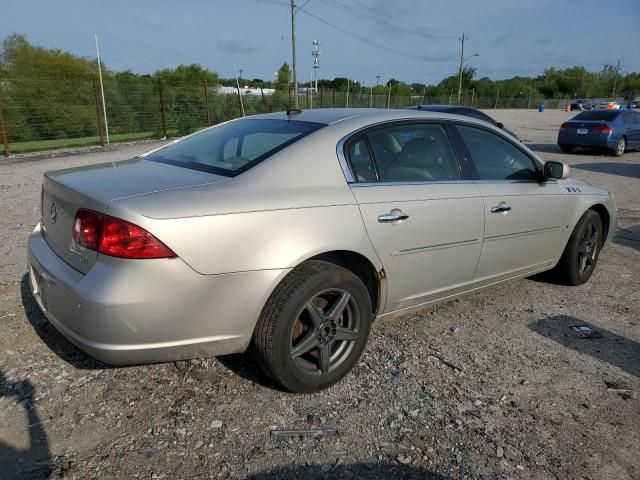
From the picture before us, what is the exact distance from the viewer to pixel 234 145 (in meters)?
3.13

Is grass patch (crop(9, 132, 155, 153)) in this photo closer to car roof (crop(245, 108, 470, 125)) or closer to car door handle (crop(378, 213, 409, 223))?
car roof (crop(245, 108, 470, 125))

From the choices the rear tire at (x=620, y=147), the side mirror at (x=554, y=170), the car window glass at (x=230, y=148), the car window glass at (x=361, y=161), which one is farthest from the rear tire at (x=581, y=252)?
the rear tire at (x=620, y=147)

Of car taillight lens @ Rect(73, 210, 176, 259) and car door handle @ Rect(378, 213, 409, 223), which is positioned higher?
car taillight lens @ Rect(73, 210, 176, 259)

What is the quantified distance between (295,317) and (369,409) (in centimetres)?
63

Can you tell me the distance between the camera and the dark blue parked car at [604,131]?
595 inches

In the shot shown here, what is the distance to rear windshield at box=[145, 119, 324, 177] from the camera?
2.81 meters

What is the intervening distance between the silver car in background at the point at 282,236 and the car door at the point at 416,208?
1 cm

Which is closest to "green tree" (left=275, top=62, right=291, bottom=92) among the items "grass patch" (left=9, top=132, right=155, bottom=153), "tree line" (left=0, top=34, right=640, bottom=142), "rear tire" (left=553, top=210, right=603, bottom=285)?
"tree line" (left=0, top=34, right=640, bottom=142)

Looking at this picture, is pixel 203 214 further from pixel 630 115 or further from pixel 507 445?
pixel 630 115

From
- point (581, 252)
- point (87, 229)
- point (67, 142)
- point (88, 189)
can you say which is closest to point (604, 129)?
point (581, 252)

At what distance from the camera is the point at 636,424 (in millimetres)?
2596

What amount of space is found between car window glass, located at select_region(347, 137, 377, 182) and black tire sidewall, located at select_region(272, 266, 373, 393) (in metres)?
0.59

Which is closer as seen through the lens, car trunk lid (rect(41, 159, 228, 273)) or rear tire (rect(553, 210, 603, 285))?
car trunk lid (rect(41, 159, 228, 273))

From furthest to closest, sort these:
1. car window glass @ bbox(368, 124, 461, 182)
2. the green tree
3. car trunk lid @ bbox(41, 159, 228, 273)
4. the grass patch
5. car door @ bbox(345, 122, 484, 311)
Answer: the green tree, the grass patch, car window glass @ bbox(368, 124, 461, 182), car door @ bbox(345, 122, 484, 311), car trunk lid @ bbox(41, 159, 228, 273)
